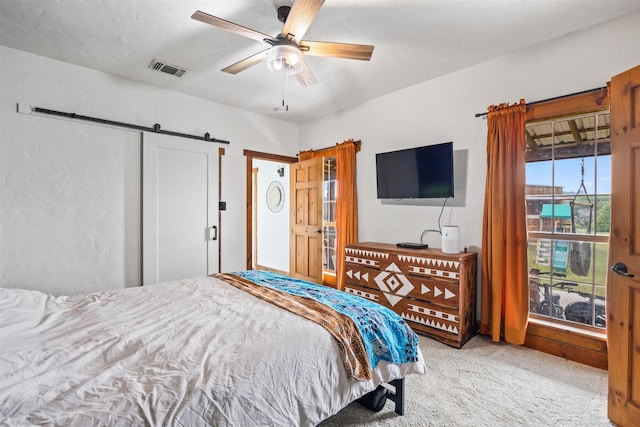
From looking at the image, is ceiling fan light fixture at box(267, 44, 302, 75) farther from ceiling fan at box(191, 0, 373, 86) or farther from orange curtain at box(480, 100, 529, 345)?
orange curtain at box(480, 100, 529, 345)

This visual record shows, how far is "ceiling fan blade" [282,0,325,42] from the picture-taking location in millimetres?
1719

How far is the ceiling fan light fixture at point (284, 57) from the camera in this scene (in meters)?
2.06

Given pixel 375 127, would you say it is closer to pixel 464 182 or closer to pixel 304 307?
pixel 464 182

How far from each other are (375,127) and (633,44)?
7.75ft

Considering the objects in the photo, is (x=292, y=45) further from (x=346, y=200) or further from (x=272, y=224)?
(x=272, y=224)

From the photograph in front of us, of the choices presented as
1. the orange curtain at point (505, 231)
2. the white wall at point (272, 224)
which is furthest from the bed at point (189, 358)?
the white wall at point (272, 224)

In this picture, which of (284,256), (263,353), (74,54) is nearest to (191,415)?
(263,353)

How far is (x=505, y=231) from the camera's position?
279 cm

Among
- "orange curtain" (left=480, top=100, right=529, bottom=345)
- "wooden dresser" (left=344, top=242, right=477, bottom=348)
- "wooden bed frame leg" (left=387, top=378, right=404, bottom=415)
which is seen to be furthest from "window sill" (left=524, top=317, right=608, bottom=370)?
"wooden bed frame leg" (left=387, top=378, right=404, bottom=415)

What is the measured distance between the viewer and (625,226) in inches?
68.8

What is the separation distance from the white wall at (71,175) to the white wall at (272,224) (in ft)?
7.57

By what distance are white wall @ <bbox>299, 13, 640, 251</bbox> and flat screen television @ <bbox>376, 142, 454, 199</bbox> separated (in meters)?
0.19

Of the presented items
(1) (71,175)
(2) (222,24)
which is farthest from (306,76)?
(1) (71,175)

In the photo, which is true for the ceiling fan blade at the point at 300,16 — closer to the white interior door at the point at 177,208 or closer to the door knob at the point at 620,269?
the door knob at the point at 620,269
